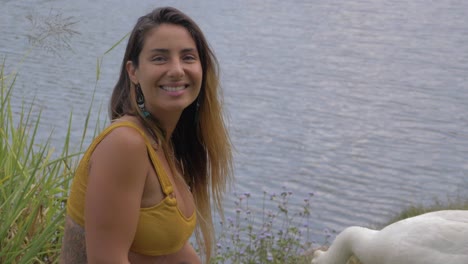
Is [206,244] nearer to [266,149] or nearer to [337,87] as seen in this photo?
[266,149]

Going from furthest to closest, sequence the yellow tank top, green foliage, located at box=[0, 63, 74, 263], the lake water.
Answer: the lake water, green foliage, located at box=[0, 63, 74, 263], the yellow tank top

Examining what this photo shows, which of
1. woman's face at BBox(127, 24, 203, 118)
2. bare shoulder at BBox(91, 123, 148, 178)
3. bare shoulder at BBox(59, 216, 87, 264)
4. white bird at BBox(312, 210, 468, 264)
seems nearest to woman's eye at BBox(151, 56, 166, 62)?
woman's face at BBox(127, 24, 203, 118)

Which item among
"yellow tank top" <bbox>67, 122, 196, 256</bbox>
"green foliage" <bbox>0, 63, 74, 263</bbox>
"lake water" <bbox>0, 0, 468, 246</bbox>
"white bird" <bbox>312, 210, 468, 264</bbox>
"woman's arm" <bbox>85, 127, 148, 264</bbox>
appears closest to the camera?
"woman's arm" <bbox>85, 127, 148, 264</bbox>

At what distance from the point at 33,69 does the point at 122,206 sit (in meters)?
7.57

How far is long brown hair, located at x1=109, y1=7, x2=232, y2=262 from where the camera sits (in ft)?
7.45

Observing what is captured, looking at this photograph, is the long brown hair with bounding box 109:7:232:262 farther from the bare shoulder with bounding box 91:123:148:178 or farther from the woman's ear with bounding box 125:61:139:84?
the bare shoulder with bounding box 91:123:148:178

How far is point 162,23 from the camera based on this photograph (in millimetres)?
2254

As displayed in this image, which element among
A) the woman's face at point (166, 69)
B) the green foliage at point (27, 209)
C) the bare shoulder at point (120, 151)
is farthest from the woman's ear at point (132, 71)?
the green foliage at point (27, 209)

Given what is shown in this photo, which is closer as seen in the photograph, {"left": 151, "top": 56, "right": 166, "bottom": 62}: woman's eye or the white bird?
{"left": 151, "top": 56, "right": 166, "bottom": 62}: woman's eye

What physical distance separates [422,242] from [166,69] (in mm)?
1723

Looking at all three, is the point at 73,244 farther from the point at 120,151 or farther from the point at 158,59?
the point at 158,59

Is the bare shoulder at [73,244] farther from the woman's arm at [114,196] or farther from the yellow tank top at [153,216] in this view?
the woman's arm at [114,196]

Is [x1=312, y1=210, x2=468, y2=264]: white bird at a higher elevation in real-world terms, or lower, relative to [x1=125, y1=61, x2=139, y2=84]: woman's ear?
lower

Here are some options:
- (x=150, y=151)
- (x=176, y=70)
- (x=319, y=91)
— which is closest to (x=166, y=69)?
(x=176, y=70)
